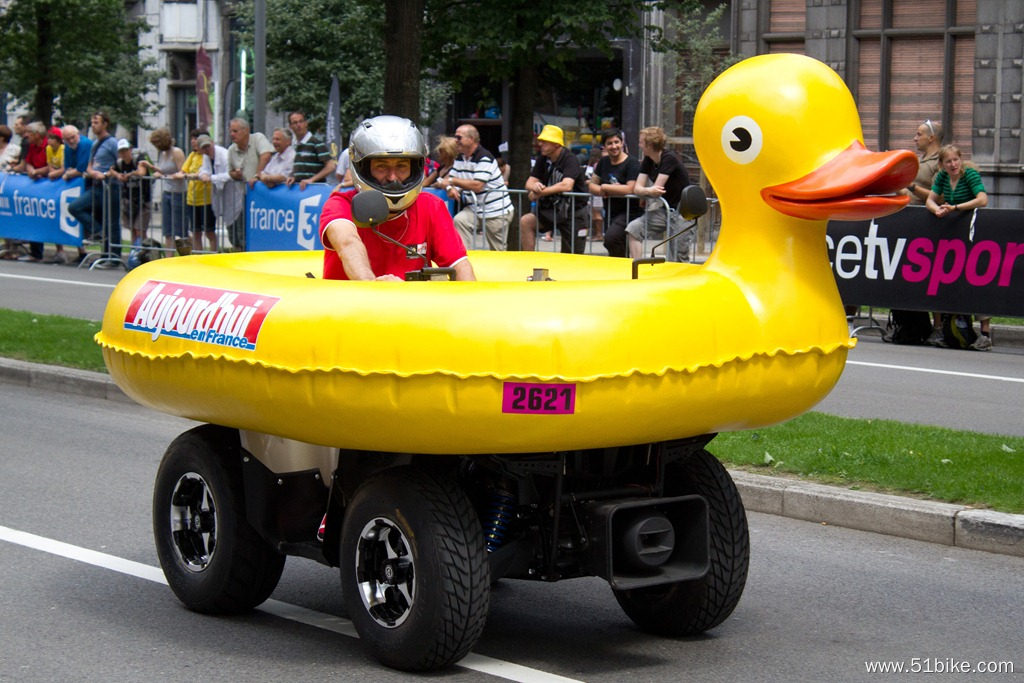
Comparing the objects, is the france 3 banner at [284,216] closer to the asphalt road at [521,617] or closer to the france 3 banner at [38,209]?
the france 3 banner at [38,209]

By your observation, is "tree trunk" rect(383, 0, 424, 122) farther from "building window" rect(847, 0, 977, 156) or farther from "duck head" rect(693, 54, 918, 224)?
"building window" rect(847, 0, 977, 156)

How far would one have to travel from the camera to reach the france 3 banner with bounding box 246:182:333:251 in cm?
1866

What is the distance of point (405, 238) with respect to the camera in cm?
617

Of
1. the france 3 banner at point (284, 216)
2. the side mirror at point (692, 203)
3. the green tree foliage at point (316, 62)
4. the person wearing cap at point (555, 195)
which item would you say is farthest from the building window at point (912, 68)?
the side mirror at point (692, 203)

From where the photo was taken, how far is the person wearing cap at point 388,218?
579 cm

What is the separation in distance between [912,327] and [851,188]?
10.4 m

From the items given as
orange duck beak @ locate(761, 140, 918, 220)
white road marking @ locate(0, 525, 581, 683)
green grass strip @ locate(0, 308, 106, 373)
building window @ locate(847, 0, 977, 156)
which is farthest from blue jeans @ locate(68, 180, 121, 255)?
orange duck beak @ locate(761, 140, 918, 220)

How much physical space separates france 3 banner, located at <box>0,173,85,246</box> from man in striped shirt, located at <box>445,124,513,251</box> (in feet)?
25.0

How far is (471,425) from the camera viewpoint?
4.82m

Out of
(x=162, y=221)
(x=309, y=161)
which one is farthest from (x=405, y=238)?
(x=162, y=221)

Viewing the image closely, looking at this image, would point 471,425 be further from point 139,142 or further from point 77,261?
point 139,142

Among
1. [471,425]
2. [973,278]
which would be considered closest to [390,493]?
[471,425]

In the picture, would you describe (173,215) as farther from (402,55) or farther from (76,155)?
(402,55)

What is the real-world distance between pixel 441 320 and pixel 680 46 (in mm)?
23348
